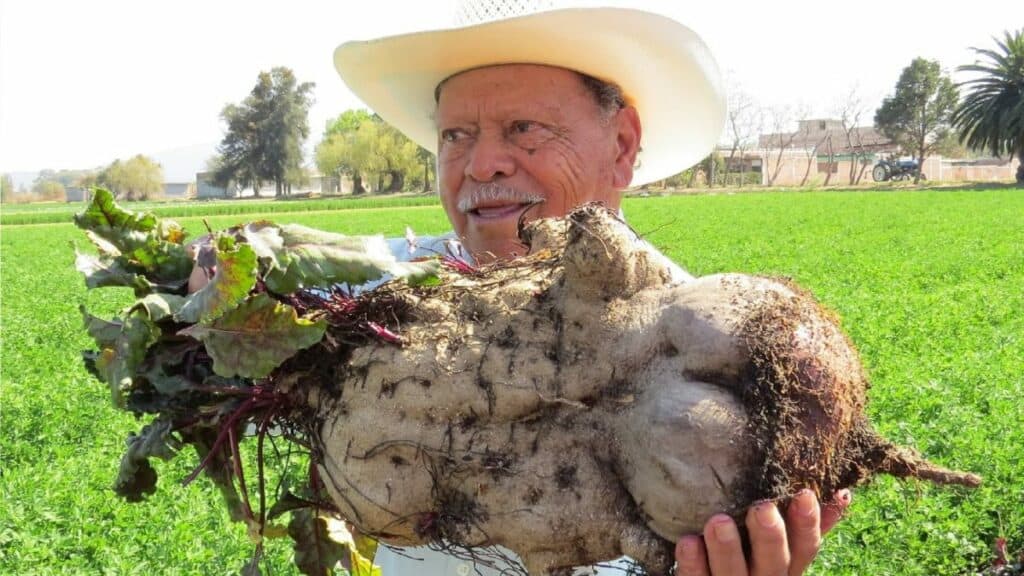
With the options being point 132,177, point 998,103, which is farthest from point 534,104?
point 132,177

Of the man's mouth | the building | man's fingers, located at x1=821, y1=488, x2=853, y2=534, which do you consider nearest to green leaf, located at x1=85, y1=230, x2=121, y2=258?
the man's mouth

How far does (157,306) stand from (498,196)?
1.09 m

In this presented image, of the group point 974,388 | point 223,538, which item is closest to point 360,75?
point 223,538

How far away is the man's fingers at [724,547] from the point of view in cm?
155

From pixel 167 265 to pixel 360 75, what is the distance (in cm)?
145

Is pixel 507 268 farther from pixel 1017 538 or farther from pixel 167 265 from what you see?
pixel 1017 538

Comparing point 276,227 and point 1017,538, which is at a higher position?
point 276,227

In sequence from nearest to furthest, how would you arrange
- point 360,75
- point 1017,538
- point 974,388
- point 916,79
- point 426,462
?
point 426,462
point 360,75
point 1017,538
point 974,388
point 916,79

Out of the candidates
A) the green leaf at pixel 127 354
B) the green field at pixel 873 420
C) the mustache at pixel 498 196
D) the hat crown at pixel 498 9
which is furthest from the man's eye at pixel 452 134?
the green leaf at pixel 127 354

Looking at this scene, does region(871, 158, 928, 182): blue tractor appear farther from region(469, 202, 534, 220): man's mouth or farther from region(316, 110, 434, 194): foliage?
region(469, 202, 534, 220): man's mouth

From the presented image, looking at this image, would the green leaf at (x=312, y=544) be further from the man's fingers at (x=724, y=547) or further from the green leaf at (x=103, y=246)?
the man's fingers at (x=724, y=547)

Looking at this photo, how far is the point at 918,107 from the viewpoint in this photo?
77500 mm

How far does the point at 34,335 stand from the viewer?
12.5 m

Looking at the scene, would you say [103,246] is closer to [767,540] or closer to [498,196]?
[498,196]
